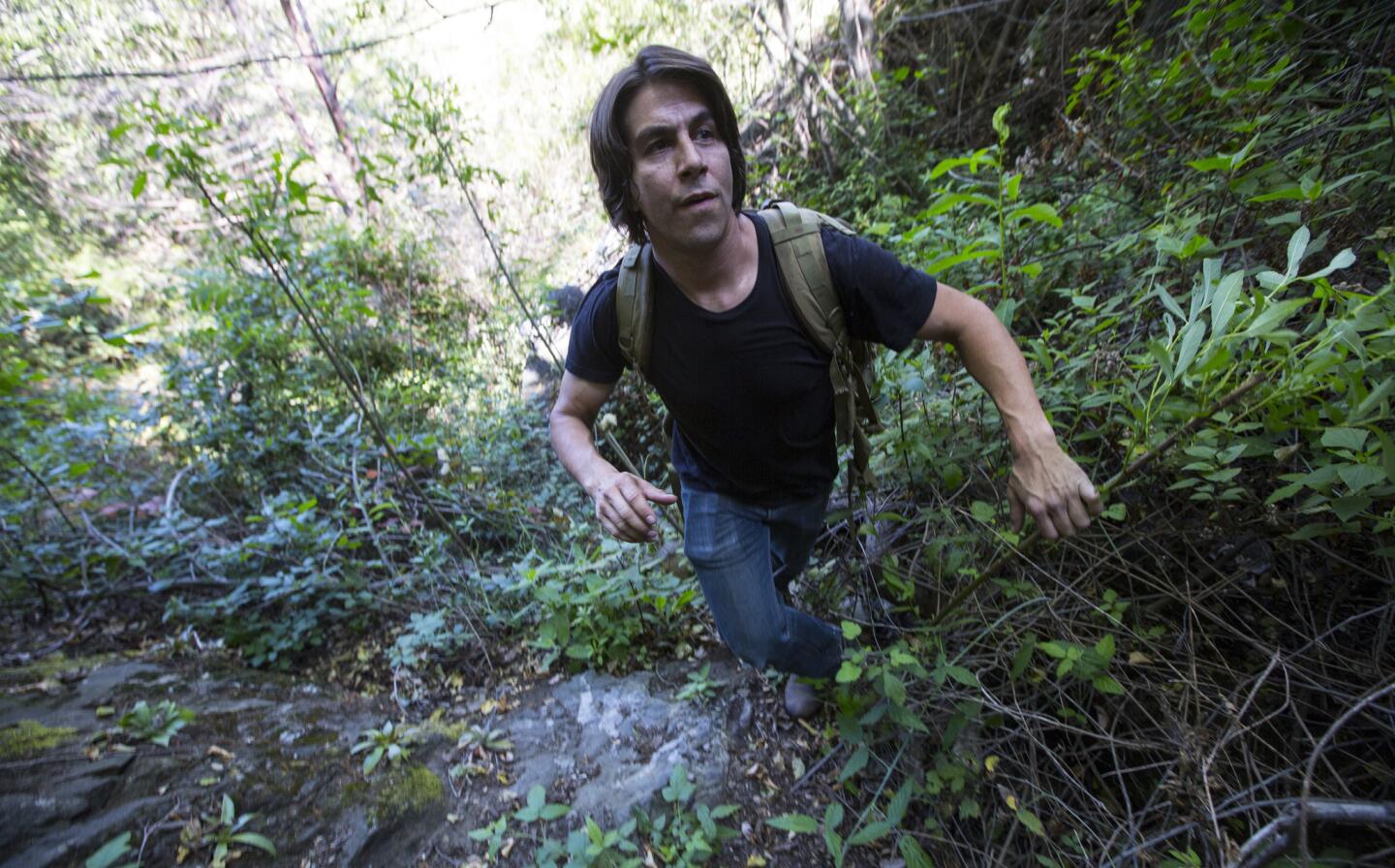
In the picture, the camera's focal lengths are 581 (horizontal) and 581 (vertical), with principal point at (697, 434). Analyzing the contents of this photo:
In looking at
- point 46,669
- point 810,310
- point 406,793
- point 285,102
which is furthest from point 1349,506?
point 285,102

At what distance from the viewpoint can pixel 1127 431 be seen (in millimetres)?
1748

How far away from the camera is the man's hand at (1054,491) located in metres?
1.35

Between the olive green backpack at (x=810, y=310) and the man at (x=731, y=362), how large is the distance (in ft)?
0.12

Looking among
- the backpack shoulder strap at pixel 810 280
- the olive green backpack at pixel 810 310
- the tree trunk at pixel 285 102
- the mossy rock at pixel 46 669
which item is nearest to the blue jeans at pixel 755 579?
the olive green backpack at pixel 810 310

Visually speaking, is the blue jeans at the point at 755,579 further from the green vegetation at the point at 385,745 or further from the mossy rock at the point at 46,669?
the mossy rock at the point at 46,669

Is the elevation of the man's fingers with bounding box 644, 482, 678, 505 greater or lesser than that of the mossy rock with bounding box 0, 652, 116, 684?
greater

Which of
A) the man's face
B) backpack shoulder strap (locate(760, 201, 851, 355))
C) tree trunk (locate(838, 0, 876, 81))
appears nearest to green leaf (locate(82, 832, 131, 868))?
the man's face

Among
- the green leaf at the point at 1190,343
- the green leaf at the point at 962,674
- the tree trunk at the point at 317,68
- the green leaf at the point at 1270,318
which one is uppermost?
the tree trunk at the point at 317,68

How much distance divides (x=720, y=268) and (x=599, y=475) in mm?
758

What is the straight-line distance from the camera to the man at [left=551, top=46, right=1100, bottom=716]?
1594mm

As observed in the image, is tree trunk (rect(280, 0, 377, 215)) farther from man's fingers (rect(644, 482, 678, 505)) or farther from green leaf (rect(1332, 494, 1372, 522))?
green leaf (rect(1332, 494, 1372, 522))

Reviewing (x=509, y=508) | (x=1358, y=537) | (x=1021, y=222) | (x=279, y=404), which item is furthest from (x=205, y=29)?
(x=1358, y=537)

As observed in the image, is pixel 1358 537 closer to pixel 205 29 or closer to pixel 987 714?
pixel 987 714

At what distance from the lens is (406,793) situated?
223 cm
